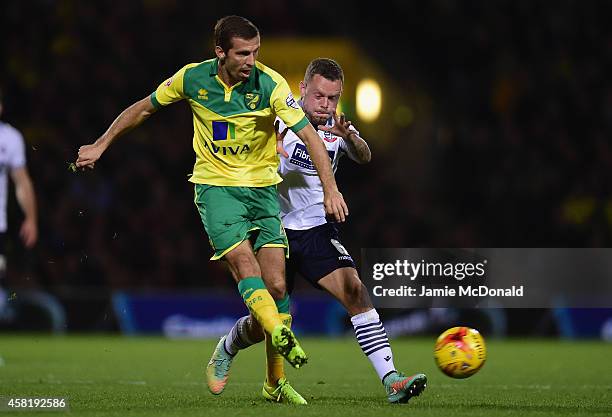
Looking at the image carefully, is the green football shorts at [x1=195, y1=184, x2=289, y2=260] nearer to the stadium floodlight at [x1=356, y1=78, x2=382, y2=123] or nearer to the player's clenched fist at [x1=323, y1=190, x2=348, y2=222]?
the player's clenched fist at [x1=323, y1=190, x2=348, y2=222]

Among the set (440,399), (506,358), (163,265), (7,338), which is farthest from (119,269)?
(440,399)

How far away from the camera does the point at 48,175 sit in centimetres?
1627

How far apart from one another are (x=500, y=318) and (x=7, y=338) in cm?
622

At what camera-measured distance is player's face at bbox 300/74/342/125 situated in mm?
7316

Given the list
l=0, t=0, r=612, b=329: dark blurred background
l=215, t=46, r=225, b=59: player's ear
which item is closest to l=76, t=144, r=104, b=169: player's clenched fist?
l=215, t=46, r=225, b=59: player's ear

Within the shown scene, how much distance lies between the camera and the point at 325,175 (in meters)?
6.59

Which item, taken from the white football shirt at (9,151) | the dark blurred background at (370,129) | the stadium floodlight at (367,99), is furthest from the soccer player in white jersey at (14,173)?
the stadium floodlight at (367,99)

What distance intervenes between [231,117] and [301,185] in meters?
0.96

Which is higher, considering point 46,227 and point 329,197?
point 329,197

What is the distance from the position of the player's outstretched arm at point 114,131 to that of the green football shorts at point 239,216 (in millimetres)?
523

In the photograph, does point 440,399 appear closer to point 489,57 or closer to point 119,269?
point 119,269

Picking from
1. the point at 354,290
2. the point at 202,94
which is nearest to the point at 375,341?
the point at 354,290

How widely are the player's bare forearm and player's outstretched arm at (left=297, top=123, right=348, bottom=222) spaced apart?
1.82ft

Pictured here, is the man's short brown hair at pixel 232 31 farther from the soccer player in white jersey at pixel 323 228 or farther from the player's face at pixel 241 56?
the soccer player in white jersey at pixel 323 228
